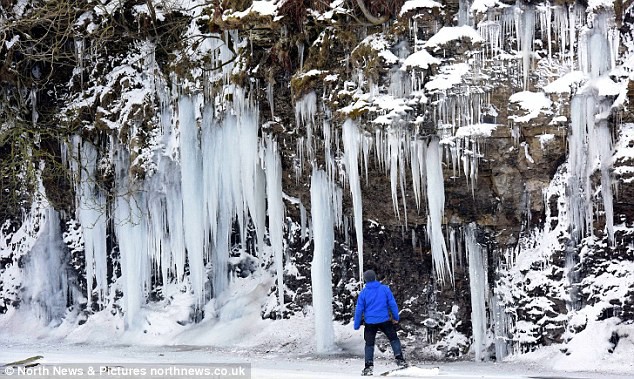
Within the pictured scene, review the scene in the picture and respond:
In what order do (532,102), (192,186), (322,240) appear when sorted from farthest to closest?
1. (192,186)
2. (322,240)
3. (532,102)

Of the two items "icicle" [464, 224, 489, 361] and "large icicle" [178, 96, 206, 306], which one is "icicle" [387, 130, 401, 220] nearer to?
"icicle" [464, 224, 489, 361]

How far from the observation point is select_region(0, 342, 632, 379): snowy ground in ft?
31.6

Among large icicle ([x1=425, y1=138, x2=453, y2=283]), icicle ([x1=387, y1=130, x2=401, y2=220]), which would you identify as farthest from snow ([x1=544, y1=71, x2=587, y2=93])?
icicle ([x1=387, y1=130, x2=401, y2=220])

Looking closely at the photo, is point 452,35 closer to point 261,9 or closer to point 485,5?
point 485,5

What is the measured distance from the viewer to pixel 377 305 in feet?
30.0

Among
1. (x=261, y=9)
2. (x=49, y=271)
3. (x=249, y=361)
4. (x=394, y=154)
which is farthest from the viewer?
(x=49, y=271)

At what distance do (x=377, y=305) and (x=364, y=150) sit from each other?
2.85 meters

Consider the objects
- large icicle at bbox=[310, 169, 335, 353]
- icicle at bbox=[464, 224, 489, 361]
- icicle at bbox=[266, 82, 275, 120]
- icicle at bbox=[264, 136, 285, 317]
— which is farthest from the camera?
icicle at bbox=[264, 136, 285, 317]

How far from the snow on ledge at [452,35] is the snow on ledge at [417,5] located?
0.31 meters

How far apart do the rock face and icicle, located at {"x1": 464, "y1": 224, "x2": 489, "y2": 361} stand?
0.10 ft

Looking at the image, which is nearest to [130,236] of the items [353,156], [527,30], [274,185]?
[274,185]

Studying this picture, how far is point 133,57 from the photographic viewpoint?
15172 mm

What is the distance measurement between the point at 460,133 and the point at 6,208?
10.1 metres

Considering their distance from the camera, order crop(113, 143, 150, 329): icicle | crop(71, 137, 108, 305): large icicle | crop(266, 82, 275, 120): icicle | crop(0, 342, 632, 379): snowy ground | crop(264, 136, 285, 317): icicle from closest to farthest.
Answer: crop(0, 342, 632, 379): snowy ground, crop(266, 82, 275, 120): icicle, crop(264, 136, 285, 317): icicle, crop(113, 143, 150, 329): icicle, crop(71, 137, 108, 305): large icicle
